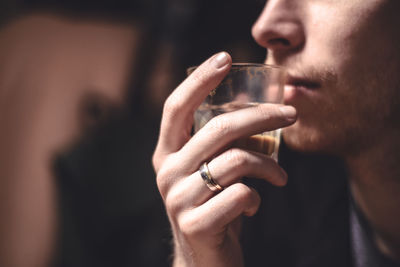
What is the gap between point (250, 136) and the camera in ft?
2.74

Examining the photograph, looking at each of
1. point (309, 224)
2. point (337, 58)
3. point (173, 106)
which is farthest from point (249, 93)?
point (309, 224)

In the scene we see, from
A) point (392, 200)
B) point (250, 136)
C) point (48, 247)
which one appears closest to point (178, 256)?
point (250, 136)

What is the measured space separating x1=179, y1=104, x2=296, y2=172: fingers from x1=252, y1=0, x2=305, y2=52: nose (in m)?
0.26

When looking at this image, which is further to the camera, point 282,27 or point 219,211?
point 282,27

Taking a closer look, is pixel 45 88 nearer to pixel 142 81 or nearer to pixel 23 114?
pixel 23 114

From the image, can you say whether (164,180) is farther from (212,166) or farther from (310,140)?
(310,140)

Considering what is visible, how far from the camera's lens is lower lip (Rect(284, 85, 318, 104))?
0.96 m

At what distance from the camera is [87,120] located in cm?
211

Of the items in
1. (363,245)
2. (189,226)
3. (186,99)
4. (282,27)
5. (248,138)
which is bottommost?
(363,245)

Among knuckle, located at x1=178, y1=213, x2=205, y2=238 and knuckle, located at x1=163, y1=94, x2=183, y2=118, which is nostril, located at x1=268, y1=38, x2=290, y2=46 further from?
knuckle, located at x1=178, y1=213, x2=205, y2=238

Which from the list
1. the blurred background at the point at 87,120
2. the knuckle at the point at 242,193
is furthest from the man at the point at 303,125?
the blurred background at the point at 87,120

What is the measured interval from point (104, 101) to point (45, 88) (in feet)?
1.23

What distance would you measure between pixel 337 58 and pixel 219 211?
562 mm

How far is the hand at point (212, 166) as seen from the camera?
30.5 inches
